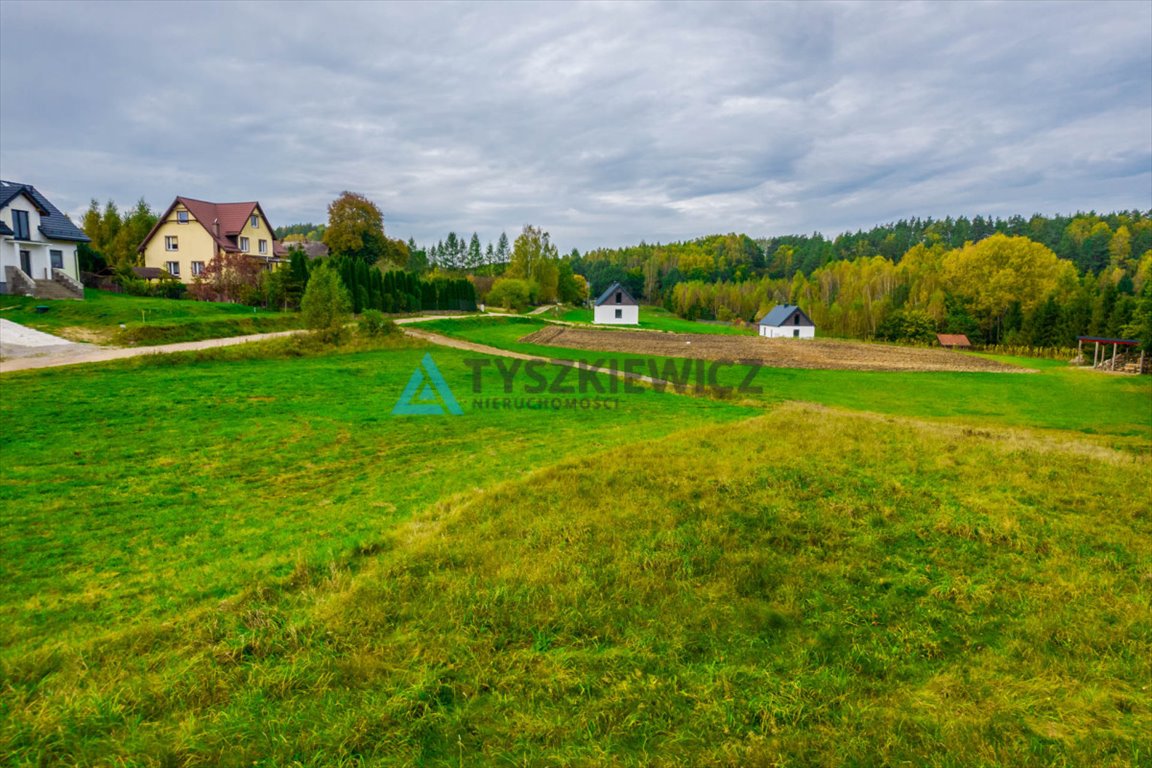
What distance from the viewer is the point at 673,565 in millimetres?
5531

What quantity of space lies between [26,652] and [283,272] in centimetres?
3660

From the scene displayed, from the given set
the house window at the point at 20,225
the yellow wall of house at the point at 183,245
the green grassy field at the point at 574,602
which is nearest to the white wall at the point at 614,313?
the yellow wall of house at the point at 183,245

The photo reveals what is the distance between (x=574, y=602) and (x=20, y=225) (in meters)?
38.1

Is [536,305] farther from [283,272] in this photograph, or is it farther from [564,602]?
[564,602]

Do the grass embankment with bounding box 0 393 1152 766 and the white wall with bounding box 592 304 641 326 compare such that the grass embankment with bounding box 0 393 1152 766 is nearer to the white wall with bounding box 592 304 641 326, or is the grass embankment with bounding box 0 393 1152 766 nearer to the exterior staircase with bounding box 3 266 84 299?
the exterior staircase with bounding box 3 266 84 299

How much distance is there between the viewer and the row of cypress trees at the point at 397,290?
41906 millimetres

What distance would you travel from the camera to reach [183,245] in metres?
45.8

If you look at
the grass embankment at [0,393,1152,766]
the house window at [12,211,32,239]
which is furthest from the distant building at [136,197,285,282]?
the grass embankment at [0,393,1152,766]

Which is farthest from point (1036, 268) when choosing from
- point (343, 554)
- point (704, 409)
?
point (343, 554)

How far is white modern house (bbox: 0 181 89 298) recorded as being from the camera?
2695 centimetres

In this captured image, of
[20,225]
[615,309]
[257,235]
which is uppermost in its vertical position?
[257,235]

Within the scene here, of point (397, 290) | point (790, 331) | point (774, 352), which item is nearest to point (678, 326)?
point (790, 331)

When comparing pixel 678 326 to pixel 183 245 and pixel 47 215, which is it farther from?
pixel 47 215

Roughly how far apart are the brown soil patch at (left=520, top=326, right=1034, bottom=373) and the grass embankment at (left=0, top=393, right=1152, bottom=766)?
30.7 meters
